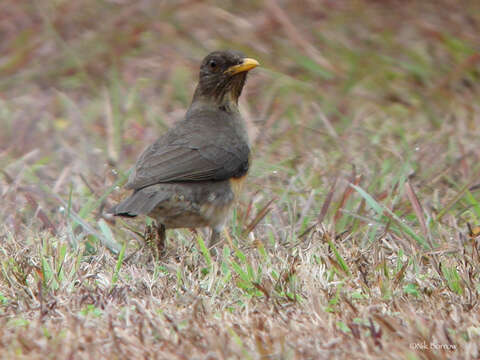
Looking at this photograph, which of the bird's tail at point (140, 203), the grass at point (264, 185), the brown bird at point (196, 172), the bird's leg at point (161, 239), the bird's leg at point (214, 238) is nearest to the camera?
the grass at point (264, 185)

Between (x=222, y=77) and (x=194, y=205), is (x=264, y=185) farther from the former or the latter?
(x=194, y=205)

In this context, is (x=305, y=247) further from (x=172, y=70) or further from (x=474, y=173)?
(x=172, y=70)

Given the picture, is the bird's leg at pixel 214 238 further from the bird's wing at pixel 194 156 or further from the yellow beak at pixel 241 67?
the yellow beak at pixel 241 67

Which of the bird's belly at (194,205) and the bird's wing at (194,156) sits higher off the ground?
the bird's wing at (194,156)

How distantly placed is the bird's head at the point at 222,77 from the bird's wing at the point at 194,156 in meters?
0.27

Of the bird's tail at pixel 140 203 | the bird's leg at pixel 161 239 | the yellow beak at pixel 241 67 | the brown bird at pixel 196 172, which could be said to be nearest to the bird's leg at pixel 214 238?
the brown bird at pixel 196 172

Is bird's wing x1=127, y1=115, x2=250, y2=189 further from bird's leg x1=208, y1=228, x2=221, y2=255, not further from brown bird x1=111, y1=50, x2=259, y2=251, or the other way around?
bird's leg x1=208, y1=228, x2=221, y2=255

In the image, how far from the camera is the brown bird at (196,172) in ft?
16.3

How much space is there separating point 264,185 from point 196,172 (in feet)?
3.31

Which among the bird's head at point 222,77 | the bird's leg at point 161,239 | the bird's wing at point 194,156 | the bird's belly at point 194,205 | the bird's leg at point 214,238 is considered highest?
the bird's head at point 222,77

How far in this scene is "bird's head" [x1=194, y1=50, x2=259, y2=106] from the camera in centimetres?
580

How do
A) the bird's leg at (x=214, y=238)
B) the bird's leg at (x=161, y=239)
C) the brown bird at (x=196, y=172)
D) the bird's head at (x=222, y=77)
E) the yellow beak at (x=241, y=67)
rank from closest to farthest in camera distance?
the bird's leg at (x=161, y=239), the brown bird at (x=196, y=172), the bird's leg at (x=214, y=238), the yellow beak at (x=241, y=67), the bird's head at (x=222, y=77)

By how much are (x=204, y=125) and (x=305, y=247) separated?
4.07ft

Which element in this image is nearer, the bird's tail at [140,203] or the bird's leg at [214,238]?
the bird's tail at [140,203]
